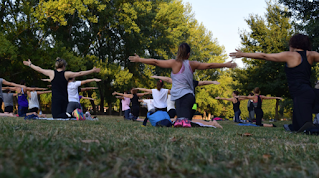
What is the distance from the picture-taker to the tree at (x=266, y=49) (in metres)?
26.0

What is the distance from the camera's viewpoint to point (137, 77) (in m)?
36.2

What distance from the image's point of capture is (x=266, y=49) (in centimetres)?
2850

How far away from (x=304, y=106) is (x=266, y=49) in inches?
948

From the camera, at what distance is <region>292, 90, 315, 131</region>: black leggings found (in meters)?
5.98

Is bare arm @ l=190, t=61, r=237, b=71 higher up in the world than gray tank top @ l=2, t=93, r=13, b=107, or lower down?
higher up

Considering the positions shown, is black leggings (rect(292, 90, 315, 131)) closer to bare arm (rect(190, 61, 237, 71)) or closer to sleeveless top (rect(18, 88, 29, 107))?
bare arm (rect(190, 61, 237, 71))

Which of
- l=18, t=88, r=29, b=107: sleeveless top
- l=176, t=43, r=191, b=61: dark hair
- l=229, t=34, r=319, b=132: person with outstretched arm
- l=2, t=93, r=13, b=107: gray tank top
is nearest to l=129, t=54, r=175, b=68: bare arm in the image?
l=176, t=43, r=191, b=61: dark hair

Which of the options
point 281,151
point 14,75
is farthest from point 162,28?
point 281,151

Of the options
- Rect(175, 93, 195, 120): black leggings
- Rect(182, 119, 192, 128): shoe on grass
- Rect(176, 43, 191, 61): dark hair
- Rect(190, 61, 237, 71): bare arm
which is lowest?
Rect(182, 119, 192, 128): shoe on grass

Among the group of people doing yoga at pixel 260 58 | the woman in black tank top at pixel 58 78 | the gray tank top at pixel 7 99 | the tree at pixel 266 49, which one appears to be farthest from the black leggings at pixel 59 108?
the tree at pixel 266 49

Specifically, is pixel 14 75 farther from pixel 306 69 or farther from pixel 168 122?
pixel 306 69

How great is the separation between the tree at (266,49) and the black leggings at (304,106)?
20.3 m

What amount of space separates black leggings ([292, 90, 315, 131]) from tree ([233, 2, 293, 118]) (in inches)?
799

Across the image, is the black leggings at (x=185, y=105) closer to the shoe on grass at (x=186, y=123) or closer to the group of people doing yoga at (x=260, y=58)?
the group of people doing yoga at (x=260, y=58)
